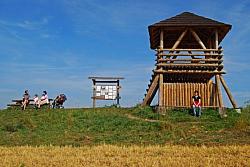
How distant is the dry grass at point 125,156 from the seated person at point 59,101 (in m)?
14.4

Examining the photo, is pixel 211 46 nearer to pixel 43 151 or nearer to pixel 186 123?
pixel 186 123

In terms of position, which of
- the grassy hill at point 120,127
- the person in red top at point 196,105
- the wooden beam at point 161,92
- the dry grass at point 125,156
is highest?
the wooden beam at point 161,92

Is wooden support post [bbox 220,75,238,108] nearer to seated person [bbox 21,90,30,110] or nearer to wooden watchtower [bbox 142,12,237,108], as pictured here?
wooden watchtower [bbox 142,12,237,108]

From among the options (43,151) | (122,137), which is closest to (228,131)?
(122,137)

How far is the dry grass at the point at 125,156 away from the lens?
35.2 ft

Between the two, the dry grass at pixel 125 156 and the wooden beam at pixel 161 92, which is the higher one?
the wooden beam at pixel 161 92

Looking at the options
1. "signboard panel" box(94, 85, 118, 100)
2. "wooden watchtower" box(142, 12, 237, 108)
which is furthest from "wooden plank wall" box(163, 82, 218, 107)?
"signboard panel" box(94, 85, 118, 100)

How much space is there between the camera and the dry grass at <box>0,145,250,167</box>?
10.7 metres

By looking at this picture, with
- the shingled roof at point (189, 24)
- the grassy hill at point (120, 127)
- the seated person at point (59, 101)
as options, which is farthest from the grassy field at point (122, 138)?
the shingled roof at point (189, 24)

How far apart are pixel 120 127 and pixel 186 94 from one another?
611 centimetres

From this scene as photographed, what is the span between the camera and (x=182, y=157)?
462 inches

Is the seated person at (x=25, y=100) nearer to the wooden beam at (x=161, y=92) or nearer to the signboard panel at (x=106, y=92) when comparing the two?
the signboard panel at (x=106, y=92)

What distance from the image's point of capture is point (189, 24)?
970 inches

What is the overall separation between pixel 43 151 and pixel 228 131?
9.38 m
